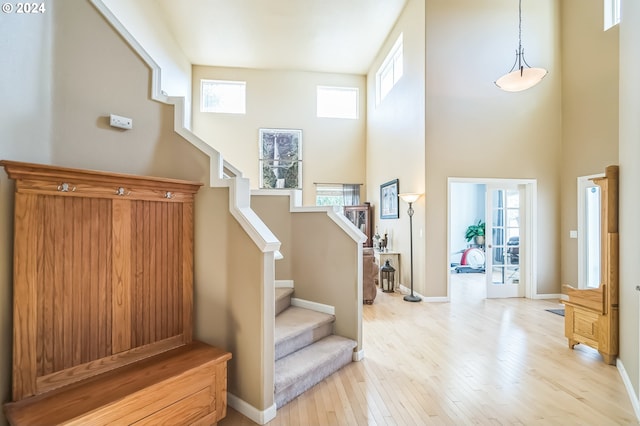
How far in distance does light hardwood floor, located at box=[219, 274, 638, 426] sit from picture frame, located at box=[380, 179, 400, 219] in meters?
2.66

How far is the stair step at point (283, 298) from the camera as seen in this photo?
10.2 feet

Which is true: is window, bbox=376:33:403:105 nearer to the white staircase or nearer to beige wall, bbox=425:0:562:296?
beige wall, bbox=425:0:562:296

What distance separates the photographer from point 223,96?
770cm

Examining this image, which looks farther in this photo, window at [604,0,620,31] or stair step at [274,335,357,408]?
window at [604,0,620,31]

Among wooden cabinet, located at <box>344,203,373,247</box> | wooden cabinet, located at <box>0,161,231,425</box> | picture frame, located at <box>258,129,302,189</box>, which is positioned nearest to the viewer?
wooden cabinet, located at <box>0,161,231,425</box>

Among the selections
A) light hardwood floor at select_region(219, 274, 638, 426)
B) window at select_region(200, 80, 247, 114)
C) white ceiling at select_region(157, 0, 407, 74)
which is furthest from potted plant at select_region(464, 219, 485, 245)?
window at select_region(200, 80, 247, 114)

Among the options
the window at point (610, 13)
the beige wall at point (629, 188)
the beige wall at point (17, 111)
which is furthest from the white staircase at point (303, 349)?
the window at point (610, 13)

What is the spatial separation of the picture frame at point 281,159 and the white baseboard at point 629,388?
252 inches

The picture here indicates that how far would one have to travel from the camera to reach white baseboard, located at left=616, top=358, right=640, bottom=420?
2096 millimetres

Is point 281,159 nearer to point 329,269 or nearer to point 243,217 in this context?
point 329,269

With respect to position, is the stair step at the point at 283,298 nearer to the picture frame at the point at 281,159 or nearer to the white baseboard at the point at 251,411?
the white baseboard at the point at 251,411

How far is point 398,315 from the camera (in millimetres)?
4242

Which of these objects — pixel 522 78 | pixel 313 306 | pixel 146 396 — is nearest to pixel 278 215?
pixel 313 306

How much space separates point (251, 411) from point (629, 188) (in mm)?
3416
